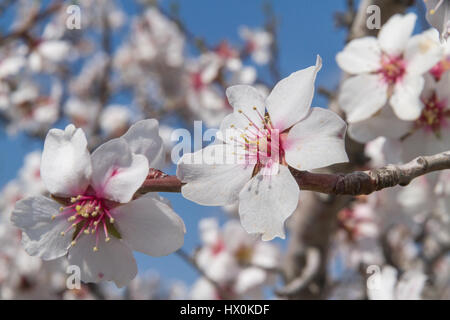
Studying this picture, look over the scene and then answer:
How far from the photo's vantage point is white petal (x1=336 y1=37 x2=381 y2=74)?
1.29 metres

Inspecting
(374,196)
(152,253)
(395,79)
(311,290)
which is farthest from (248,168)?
(374,196)

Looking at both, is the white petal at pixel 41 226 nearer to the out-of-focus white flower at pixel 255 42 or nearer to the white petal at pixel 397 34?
the white petal at pixel 397 34

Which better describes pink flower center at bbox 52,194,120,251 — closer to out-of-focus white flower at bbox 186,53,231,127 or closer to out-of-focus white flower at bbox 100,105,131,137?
out-of-focus white flower at bbox 186,53,231,127

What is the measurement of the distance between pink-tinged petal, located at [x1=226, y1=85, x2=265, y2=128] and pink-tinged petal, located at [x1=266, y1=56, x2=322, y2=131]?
5 centimetres

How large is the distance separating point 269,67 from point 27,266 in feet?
5.58

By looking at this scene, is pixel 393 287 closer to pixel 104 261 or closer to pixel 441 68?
pixel 441 68

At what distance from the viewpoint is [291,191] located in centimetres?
80

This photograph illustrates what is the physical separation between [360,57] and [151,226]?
825mm

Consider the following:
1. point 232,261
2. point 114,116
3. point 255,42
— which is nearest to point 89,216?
point 232,261

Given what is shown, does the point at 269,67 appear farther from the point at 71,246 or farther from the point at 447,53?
the point at 71,246

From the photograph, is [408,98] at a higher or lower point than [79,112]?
lower

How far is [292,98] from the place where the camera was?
85 cm

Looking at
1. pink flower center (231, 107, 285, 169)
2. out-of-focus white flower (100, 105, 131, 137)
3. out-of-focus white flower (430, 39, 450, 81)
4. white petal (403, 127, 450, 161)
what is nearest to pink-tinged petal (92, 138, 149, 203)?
pink flower center (231, 107, 285, 169)

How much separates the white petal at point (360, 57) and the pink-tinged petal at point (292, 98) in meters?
0.49
